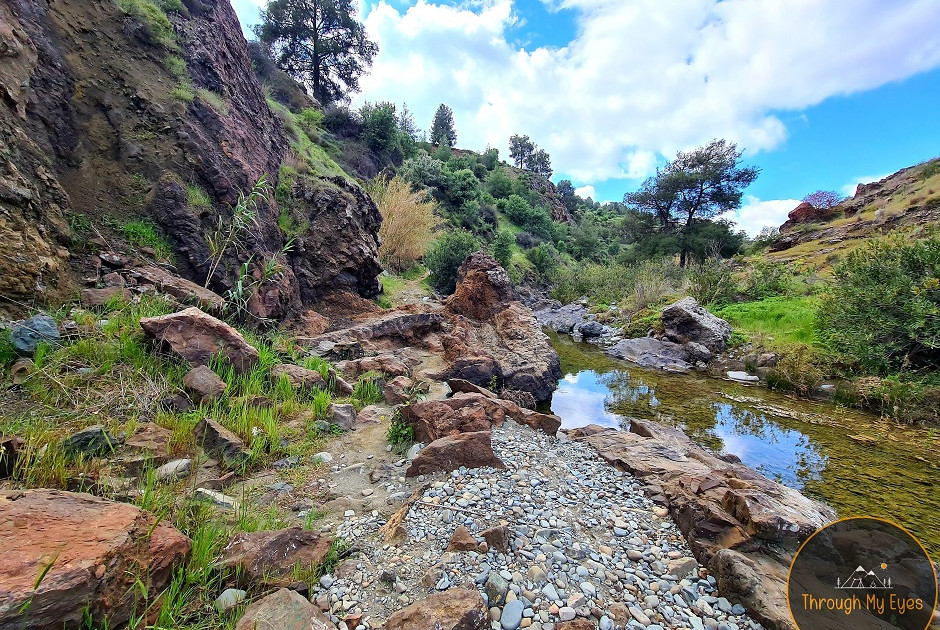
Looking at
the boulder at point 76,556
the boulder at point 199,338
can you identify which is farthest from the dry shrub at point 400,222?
the boulder at point 76,556

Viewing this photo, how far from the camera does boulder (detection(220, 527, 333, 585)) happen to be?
189cm

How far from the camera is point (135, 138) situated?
5.58m

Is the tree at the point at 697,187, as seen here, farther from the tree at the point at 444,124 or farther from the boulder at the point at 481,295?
the tree at the point at 444,124

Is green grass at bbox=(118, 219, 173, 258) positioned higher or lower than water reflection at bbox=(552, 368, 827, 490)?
higher

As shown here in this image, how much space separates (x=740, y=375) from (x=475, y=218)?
23467 mm

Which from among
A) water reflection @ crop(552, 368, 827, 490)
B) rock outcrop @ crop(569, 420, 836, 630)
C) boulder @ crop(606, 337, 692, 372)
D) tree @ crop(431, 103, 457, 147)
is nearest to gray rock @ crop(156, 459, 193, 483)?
rock outcrop @ crop(569, 420, 836, 630)

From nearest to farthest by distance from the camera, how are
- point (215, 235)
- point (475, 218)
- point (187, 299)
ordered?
point (187, 299), point (215, 235), point (475, 218)

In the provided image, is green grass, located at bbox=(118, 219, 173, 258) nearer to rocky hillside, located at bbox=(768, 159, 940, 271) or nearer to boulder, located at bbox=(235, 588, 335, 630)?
boulder, located at bbox=(235, 588, 335, 630)

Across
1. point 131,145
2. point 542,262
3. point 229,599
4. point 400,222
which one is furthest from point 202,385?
point 542,262

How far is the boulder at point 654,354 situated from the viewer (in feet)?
35.5

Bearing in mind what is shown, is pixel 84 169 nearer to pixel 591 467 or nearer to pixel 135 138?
pixel 135 138

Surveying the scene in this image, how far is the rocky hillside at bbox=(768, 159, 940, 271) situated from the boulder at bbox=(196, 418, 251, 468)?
76.7 ft

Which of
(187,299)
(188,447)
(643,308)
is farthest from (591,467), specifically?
(643,308)

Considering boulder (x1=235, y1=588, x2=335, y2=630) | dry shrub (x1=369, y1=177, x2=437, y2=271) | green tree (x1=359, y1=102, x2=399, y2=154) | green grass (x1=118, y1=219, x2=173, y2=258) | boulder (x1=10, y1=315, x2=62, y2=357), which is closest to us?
boulder (x1=235, y1=588, x2=335, y2=630)
